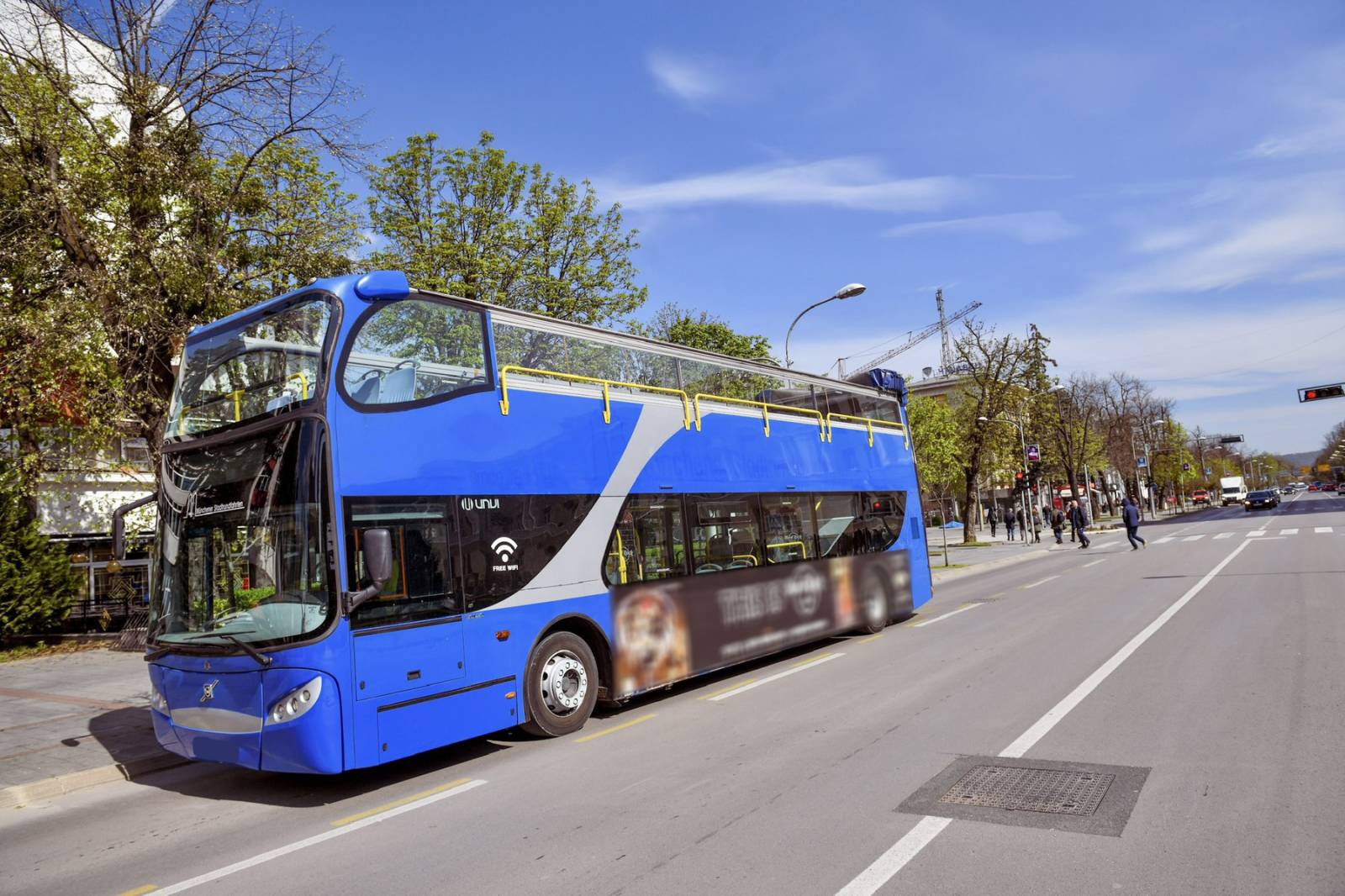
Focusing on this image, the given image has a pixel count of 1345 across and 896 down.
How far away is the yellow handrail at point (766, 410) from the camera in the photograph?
10398 millimetres

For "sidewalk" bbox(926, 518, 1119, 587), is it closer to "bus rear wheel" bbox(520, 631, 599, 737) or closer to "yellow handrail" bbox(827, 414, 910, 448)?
"yellow handrail" bbox(827, 414, 910, 448)

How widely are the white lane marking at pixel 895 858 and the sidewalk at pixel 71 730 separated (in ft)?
23.4

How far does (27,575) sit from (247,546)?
1474cm

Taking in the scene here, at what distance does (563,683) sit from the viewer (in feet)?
26.4

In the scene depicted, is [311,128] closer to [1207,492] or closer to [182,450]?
[182,450]

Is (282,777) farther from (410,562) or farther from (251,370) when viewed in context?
(251,370)

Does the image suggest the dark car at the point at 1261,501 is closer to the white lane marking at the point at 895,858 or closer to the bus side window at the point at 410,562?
the white lane marking at the point at 895,858

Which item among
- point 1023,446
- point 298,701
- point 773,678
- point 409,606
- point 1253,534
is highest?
point 1023,446

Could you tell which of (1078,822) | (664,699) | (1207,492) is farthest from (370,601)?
(1207,492)

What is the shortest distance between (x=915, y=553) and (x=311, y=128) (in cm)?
1335

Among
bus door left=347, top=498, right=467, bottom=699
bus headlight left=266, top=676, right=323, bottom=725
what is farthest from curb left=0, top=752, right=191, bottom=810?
bus door left=347, top=498, right=467, bottom=699

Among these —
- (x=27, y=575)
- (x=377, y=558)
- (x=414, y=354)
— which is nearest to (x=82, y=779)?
(x=377, y=558)

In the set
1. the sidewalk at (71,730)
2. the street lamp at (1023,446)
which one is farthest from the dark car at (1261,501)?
the sidewalk at (71,730)

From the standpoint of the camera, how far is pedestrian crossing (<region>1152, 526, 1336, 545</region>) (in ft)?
103
